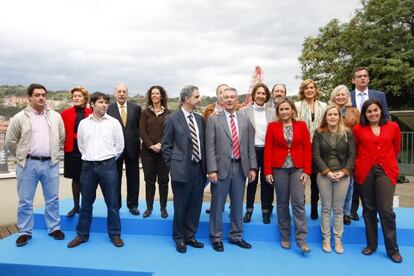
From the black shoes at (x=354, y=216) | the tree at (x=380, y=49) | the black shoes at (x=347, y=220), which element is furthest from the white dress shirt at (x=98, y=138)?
the tree at (x=380, y=49)

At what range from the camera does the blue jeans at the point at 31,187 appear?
3770 millimetres

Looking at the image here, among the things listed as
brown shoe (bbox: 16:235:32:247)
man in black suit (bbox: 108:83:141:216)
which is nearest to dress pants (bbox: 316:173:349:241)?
man in black suit (bbox: 108:83:141:216)

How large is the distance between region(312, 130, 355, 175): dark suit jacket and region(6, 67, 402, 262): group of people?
0.03 feet

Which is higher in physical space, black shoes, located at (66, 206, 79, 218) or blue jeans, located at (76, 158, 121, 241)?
blue jeans, located at (76, 158, 121, 241)

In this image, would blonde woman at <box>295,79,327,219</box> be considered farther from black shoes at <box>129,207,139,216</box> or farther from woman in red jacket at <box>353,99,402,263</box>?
black shoes at <box>129,207,139,216</box>

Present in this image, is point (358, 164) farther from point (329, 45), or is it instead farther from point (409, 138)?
point (329, 45)

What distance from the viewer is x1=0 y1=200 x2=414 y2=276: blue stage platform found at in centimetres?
323

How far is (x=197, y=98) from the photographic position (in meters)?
3.58

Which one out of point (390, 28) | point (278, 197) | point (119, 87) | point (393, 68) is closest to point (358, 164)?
point (278, 197)

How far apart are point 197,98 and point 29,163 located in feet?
6.54

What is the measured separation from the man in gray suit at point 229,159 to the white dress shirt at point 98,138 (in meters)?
1.07

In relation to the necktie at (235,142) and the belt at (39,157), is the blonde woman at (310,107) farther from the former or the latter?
the belt at (39,157)

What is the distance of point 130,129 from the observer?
4.25 meters

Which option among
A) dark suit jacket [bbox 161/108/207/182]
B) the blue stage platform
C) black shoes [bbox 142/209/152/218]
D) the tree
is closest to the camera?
the blue stage platform
